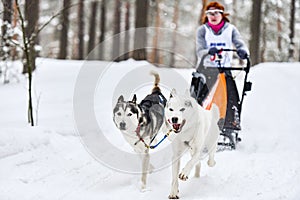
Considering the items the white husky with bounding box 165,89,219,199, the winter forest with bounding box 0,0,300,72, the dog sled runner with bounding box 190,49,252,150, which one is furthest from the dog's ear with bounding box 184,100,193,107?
the winter forest with bounding box 0,0,300,72

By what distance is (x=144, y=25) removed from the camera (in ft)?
43.3

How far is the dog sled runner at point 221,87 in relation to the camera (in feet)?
19.4

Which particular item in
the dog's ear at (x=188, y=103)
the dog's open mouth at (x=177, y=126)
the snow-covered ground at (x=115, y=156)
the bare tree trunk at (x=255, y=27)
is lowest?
the snow-covered ground at (x=115, y=156)

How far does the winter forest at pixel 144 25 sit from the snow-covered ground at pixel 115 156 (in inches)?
52.9

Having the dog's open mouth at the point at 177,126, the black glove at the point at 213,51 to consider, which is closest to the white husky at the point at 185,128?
the dog's open mouth at the point at 177,126

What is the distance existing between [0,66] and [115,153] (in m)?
4.81

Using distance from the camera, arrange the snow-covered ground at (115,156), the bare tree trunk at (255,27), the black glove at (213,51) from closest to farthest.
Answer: the snow-covered ground at (115,156)
the black glove at (213,51)
the bare tree trunk at (255,27)

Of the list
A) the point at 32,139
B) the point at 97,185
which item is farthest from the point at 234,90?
the point at 32,139

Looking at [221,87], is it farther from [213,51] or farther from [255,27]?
[255,27]

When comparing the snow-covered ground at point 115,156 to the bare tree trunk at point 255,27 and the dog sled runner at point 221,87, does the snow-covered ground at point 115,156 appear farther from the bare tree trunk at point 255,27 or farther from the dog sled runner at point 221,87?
the bare tree trunk at point 255,27

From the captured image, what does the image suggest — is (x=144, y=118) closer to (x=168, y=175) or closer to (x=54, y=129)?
(x=168, y=175)

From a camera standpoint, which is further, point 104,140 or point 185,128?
point 104,140

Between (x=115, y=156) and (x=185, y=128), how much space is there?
7.51 ft

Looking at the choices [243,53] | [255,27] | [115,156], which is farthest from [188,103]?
[255,27]
